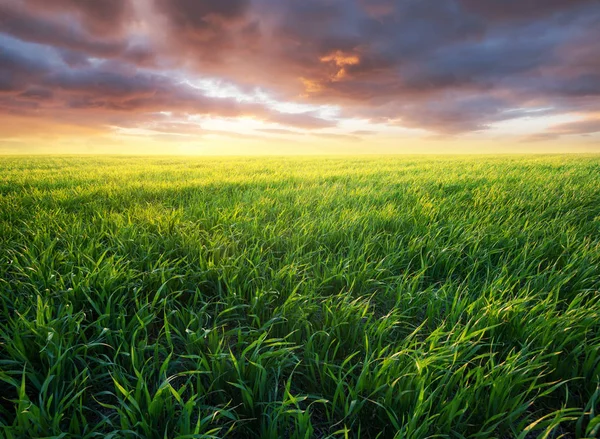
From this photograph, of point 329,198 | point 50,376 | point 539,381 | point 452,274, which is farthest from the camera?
point 329,198

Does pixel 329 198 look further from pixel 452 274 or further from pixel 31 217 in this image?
pixel 31 217

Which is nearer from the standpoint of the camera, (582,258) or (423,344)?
(423,344)

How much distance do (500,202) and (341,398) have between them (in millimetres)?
4411

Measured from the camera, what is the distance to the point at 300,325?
169cm

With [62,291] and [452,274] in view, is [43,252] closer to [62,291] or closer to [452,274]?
[62,291]

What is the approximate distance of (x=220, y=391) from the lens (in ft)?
4.16

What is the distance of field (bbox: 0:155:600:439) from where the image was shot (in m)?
1.17

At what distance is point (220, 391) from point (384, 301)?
4.12ft

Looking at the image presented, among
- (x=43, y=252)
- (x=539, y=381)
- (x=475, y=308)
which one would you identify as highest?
(x=43, y=252)

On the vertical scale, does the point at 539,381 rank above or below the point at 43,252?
below

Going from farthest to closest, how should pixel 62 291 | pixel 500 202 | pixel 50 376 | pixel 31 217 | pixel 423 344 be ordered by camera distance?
1. pixel 500 202
2. pixel 31 217
3. pixel 62 291
4. pixel 423 344
5. pixel 50 376

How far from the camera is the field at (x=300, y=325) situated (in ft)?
3.83

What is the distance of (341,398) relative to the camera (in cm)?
119

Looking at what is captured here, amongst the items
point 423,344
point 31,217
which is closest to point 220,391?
point 423,344
